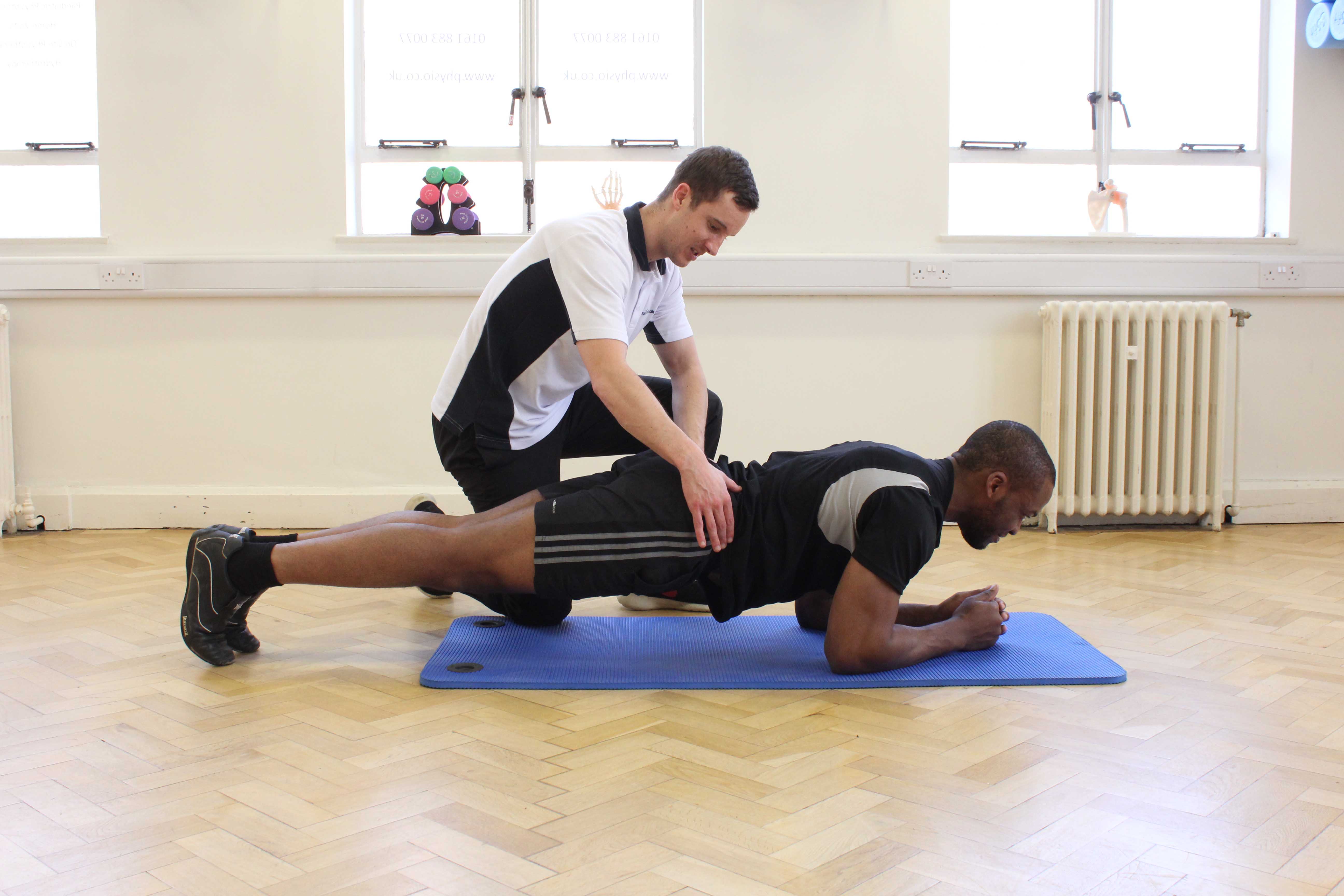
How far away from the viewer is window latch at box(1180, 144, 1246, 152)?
394 cm

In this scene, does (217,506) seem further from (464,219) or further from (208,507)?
(464,219)

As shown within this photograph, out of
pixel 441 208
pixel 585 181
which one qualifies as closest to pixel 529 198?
pixel 585 181

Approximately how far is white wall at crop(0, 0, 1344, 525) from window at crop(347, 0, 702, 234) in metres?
0.20

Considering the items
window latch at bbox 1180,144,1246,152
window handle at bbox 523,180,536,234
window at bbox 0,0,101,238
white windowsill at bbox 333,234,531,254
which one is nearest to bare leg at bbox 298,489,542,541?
white windowsill at bbox 333,234,531,254

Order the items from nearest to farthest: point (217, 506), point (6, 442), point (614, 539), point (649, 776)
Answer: point (649, 776)
point (614, 539)
point (6, 442)
point (217, 506)

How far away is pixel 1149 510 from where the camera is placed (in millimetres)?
3588

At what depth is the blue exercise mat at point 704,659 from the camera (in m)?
1.88

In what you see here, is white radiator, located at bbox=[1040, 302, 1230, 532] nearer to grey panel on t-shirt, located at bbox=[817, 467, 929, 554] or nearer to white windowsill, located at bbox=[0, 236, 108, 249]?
grey panel on t-shirt, located at bbox=[817, 467, 929, 554]

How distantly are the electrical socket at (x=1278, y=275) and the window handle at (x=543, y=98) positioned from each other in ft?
8.79

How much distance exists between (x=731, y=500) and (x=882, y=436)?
1.97m

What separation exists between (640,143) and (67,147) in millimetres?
2139

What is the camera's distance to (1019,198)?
3.91m

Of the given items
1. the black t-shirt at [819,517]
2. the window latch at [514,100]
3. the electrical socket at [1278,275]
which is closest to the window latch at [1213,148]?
the electrical socket at [1278,275]

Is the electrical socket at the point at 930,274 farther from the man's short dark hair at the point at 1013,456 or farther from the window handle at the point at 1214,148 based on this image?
the man's short dark hair at the point at 1013,456
